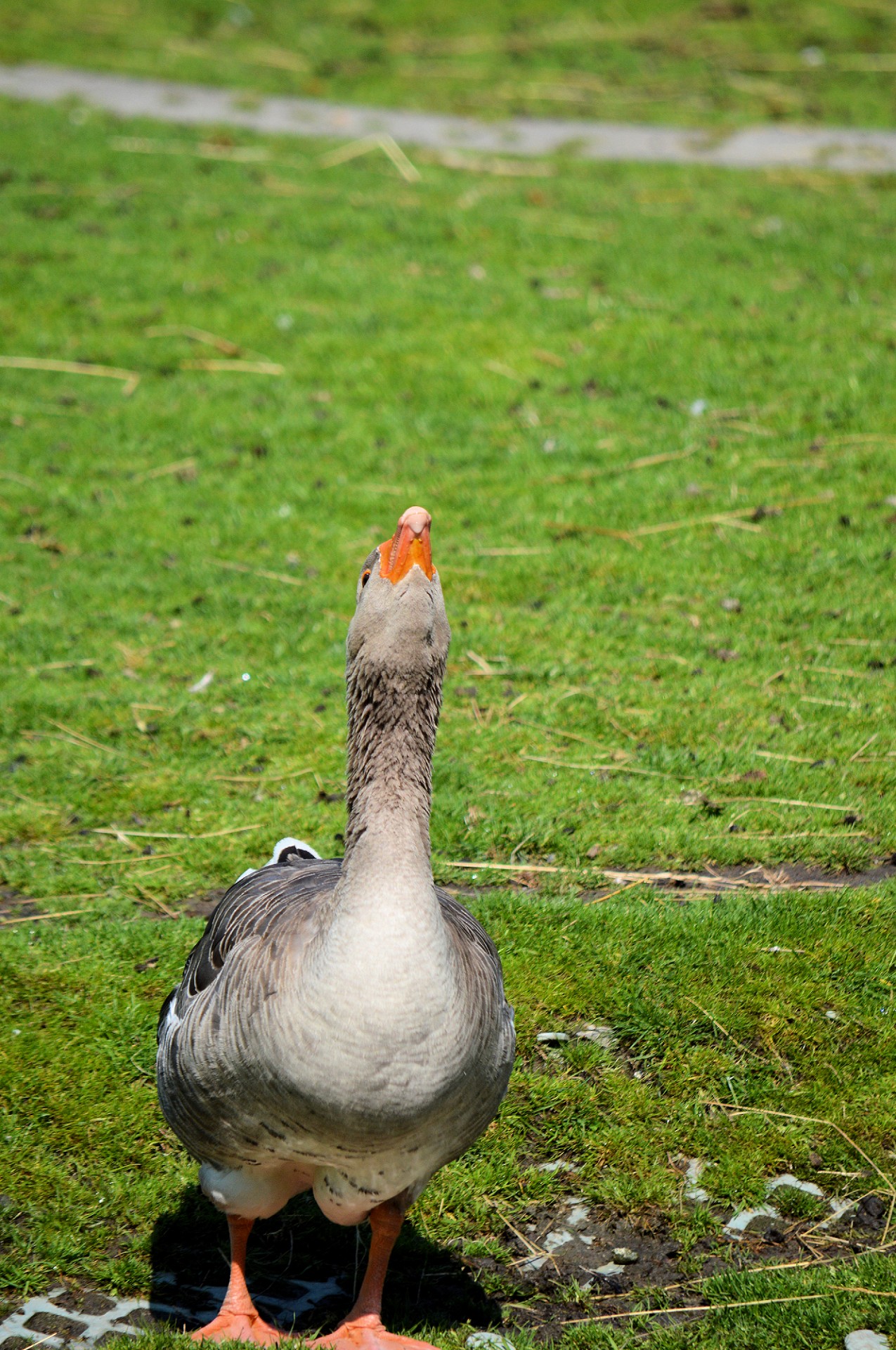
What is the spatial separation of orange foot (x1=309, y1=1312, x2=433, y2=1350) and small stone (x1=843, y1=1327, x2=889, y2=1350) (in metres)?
1.20

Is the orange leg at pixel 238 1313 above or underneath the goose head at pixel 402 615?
underneath

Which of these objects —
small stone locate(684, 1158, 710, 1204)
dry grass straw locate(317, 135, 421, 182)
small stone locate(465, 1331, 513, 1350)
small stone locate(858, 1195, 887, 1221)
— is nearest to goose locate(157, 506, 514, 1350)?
small stone locate(465, 1331, 513, 1350)

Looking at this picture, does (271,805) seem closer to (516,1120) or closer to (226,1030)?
(516,1120)

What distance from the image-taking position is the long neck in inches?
127

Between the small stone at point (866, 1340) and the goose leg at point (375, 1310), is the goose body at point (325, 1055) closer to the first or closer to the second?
the goose leg at point (375, 1310)

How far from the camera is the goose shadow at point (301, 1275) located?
4.00m

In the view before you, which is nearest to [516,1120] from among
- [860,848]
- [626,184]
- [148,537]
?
[860,848]

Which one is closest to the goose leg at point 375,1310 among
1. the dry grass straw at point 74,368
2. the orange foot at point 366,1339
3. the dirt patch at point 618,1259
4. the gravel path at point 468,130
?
the orange foot at point 366,1339

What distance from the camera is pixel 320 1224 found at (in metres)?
4.44

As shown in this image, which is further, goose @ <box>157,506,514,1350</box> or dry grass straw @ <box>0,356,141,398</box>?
dry grass straw @ <box>0,356,141,398</box>

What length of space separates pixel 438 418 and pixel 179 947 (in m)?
5.82

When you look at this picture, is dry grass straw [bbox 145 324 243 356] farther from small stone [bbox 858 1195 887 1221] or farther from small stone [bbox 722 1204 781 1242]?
small stone [bbox 858 1195 887 1221]

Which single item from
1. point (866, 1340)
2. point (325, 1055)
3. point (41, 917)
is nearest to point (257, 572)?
point (41, 917)

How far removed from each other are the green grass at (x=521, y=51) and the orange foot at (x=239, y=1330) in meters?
15.2
